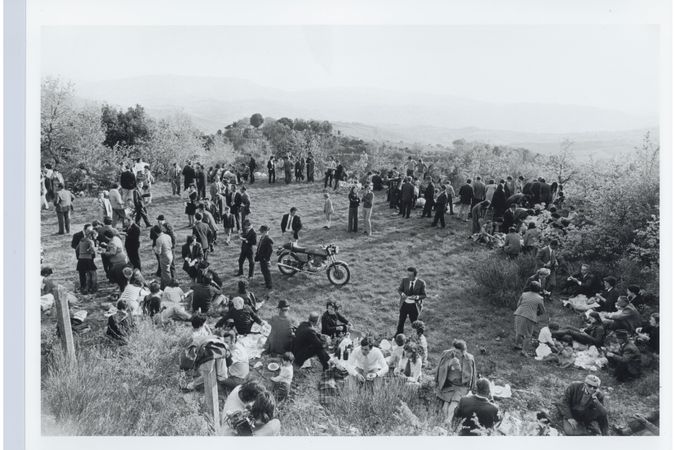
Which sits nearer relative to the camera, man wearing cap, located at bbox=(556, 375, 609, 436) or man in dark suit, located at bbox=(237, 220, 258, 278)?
man wearing cap, located at bbox=(556, 375, 609, 436)

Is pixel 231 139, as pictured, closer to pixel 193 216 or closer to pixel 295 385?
pixel 193 216

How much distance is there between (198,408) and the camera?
651 centimetres

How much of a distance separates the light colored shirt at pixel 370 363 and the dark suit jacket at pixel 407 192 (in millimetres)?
4808

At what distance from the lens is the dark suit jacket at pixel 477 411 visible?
577 cm

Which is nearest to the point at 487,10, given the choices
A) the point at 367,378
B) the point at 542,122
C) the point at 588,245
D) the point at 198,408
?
the point at 542,122

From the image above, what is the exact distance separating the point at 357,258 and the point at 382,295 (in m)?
1.08

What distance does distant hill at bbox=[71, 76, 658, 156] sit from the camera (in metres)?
7.44

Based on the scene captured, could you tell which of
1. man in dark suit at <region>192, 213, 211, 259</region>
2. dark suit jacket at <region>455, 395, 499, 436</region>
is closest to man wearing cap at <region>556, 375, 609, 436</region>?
dark suit jacket at <region>455, 395, 499, 436</region>

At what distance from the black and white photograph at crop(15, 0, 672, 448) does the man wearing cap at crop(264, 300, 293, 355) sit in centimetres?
2

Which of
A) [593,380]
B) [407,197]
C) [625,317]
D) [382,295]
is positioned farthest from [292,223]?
[625,317]

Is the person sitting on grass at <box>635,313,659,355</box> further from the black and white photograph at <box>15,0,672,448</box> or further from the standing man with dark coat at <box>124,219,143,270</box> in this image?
the standing man with dark coat at <box>124,219,143,270</box>

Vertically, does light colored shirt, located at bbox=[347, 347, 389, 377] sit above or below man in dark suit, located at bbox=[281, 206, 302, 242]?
below

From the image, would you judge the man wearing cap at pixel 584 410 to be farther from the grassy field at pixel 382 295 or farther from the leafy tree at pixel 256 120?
the leafy tree at pixel 256 120

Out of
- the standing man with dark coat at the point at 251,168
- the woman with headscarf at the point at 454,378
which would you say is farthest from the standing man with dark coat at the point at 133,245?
the woman with headscarf at the point at 454,378
